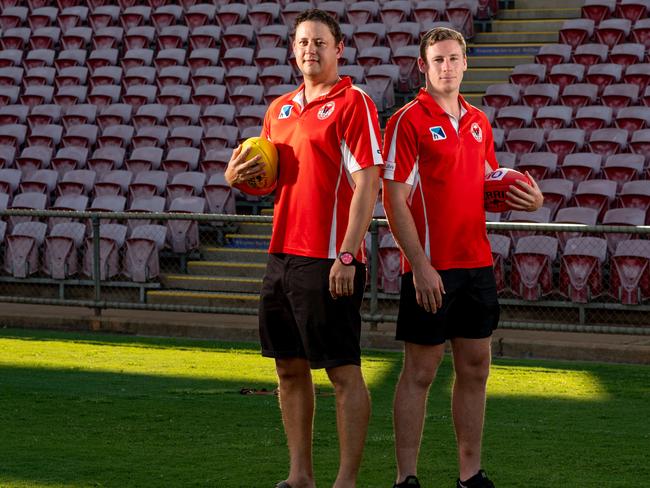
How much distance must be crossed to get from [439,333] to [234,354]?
518cm

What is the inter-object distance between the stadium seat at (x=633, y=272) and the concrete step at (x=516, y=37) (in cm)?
655

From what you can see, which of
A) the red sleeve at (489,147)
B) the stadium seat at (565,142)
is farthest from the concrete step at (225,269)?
the red sleeve at (489,147)

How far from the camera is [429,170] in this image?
4812 millimetres

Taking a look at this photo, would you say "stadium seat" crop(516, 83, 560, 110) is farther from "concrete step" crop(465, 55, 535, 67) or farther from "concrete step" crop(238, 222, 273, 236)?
"concrete step" crop(238, 222, 273, 236)

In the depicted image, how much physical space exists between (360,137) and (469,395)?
1180 millimetres

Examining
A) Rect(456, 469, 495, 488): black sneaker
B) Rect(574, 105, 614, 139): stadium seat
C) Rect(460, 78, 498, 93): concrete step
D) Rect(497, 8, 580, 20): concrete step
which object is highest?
Rect(497, 8, 580, 20): concrete step

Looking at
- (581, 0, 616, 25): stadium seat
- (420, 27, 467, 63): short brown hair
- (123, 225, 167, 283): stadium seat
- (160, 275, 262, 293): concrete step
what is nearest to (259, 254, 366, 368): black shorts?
(420, 27, 467, 63): short brown hair

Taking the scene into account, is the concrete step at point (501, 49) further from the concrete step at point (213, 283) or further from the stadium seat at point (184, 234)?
the concrete step at point (213, 283)

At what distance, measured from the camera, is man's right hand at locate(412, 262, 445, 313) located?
4.73 m

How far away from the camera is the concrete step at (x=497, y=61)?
1628cm

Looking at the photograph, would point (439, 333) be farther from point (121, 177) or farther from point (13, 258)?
point (121, 177)

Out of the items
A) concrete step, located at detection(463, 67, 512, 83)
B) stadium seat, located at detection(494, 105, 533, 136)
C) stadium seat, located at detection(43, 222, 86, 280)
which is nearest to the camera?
stadium seat, located at detection(43, 222, 86, 280)

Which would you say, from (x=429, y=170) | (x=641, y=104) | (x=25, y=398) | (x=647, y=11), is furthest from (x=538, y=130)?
(x=429, y=170)

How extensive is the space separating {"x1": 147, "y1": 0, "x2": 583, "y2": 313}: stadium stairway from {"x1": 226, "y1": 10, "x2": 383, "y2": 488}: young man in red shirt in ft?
20.7
